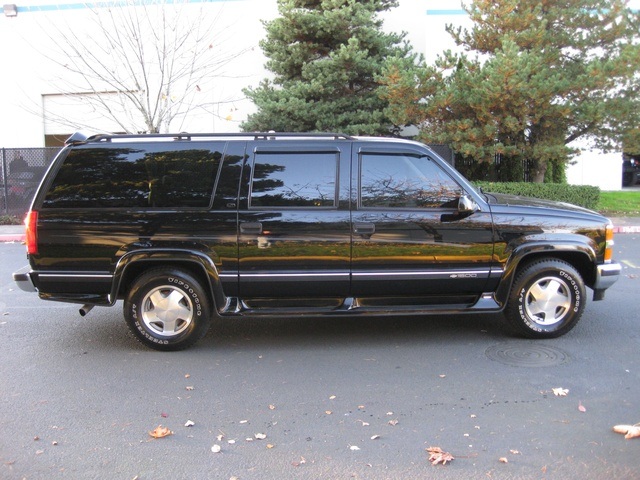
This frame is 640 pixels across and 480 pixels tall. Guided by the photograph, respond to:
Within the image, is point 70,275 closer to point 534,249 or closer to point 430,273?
point 430,273

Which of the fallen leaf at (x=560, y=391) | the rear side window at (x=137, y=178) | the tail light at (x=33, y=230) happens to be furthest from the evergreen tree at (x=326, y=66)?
the fallen leaf at (x=560, y=391)

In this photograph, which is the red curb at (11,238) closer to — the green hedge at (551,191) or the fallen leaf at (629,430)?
the green hedge at (551,191)

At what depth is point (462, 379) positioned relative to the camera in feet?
15.1

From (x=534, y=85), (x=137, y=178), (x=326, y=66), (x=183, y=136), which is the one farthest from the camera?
(x=326, y=66)

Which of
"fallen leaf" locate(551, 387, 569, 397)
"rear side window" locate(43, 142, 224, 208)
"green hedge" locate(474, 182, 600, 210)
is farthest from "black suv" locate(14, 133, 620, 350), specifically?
"green hedge" locate(474, 182, 600, 210)

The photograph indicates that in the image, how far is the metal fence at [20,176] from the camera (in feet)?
54.2

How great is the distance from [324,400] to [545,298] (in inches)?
98.1

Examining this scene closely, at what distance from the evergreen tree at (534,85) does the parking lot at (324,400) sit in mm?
8771

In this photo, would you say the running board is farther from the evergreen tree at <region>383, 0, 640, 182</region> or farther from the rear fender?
the evergreen tree at <region>383, 0, 640, 182</region>

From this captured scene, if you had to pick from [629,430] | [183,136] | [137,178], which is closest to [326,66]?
[183,136]

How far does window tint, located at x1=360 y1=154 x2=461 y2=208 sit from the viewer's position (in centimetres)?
521

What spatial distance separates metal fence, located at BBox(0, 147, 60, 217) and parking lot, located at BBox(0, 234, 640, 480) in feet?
38.5

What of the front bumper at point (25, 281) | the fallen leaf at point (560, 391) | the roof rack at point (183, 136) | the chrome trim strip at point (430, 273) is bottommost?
the fallen leaf at point (560, 391)

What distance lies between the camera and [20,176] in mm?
16594
